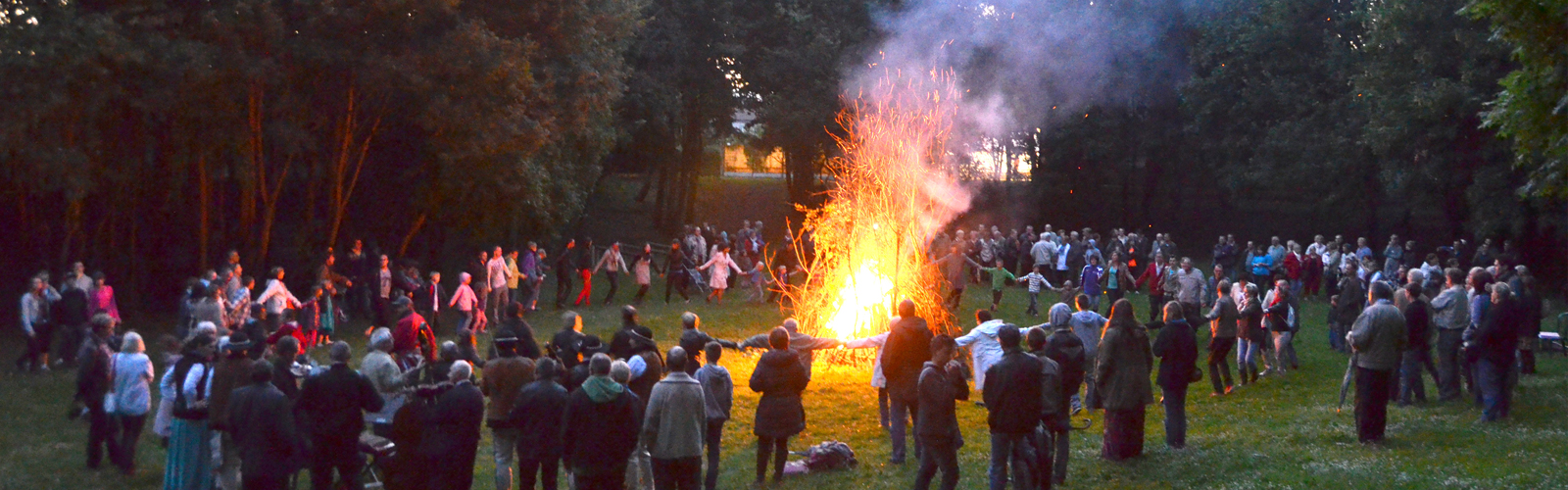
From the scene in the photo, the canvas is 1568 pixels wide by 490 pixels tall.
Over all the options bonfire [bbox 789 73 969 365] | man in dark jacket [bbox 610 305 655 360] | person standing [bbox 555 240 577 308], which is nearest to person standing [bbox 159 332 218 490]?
man in dark jacket [bbox 610 305 655 360]

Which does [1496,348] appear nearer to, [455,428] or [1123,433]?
[1123,433]

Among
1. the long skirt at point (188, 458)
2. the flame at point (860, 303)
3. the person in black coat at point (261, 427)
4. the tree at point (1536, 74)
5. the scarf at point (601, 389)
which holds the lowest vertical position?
the long skirt at point (188, 458)

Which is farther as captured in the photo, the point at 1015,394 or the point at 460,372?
the point at 1015,394

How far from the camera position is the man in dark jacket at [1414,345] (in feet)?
37.7

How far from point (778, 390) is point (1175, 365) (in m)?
3.66

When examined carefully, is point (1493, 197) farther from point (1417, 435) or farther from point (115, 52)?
point (115, 52)

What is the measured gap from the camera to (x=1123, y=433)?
406 inches

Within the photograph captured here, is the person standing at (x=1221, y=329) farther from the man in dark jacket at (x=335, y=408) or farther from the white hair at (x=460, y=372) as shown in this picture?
the man in dark jacket at (x=335, y=408)

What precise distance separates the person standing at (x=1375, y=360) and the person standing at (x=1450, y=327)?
248cm

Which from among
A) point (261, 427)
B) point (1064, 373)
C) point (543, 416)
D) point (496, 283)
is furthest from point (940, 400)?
point (496, 283)

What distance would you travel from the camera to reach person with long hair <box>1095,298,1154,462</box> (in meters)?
9.99

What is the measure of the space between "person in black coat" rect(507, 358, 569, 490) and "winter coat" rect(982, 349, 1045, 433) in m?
3.05

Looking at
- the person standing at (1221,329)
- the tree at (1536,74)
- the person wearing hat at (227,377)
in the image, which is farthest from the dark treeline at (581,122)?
the person wearing hat at (227,377)

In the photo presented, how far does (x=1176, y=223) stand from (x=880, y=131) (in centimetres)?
3100
